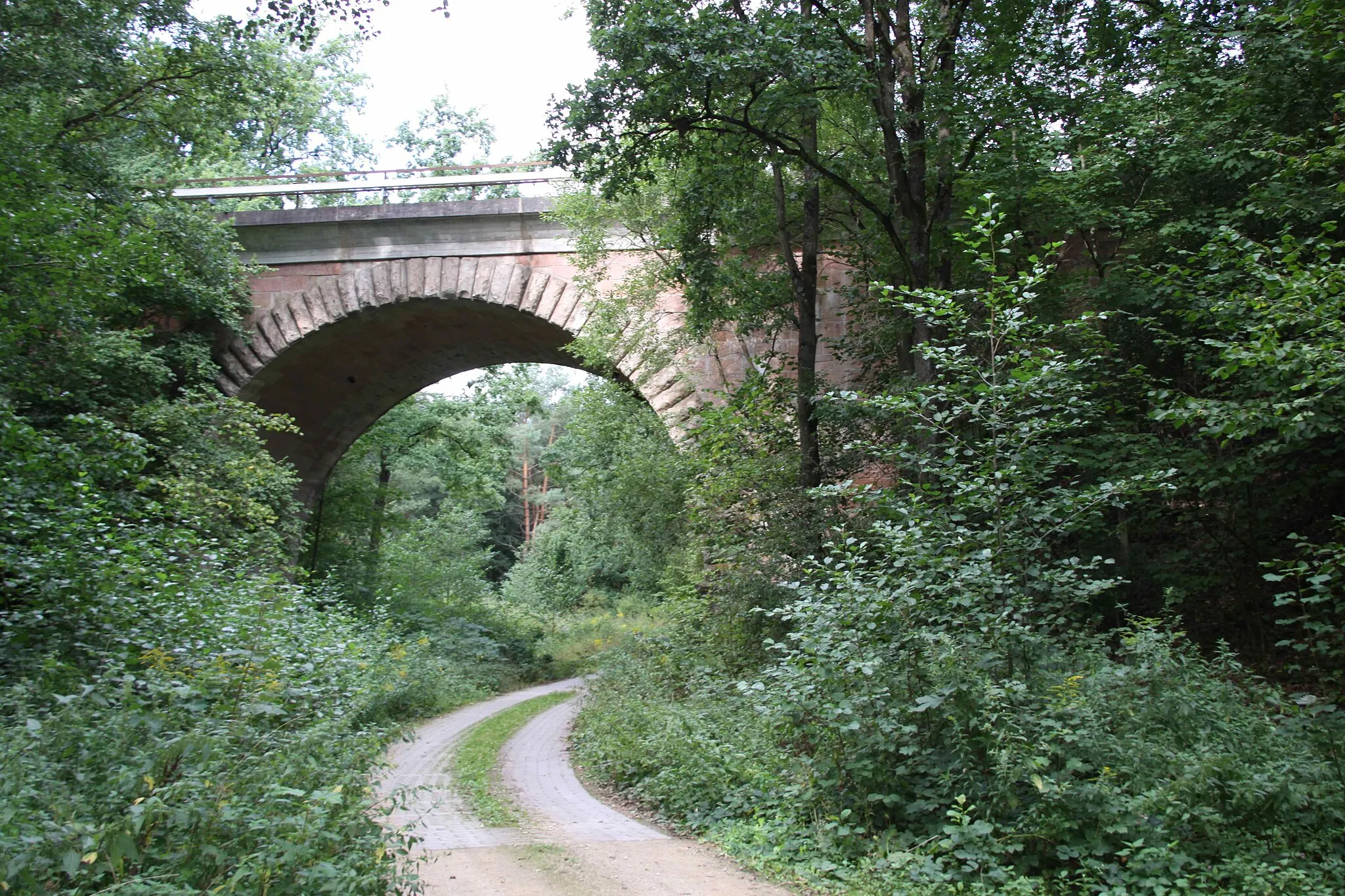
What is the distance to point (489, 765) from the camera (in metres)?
8.69

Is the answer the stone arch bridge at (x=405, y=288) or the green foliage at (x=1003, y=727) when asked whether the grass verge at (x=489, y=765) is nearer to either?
the green foliage at (x=1003, y=727)

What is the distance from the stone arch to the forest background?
0.71 m

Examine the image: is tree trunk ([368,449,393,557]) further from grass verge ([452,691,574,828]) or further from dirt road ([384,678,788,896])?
dirt road ([384,678,788,896])

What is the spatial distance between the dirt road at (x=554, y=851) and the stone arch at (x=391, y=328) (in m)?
5.96

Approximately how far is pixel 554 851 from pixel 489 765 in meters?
3.61

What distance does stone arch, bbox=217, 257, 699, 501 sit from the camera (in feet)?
44.1

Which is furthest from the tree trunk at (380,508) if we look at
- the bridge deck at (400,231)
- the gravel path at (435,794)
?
the gravel path at (435,794)

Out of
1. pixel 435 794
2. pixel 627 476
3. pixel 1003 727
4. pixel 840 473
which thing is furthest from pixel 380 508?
pixel 1003 727

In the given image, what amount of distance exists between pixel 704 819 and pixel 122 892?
3579 mm

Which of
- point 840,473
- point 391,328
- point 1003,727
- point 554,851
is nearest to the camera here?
point 1003,727

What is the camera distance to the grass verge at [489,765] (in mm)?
6551

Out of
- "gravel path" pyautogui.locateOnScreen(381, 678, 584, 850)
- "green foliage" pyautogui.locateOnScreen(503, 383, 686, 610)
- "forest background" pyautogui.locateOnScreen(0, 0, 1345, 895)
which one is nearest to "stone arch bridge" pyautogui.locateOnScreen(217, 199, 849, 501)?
"forest background" pyautogui.locateOnScreen(0, 0, 1345, 895)

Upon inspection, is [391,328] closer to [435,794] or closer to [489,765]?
[489,765]

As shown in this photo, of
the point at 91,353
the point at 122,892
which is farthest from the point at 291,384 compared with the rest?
the point at 122,892
